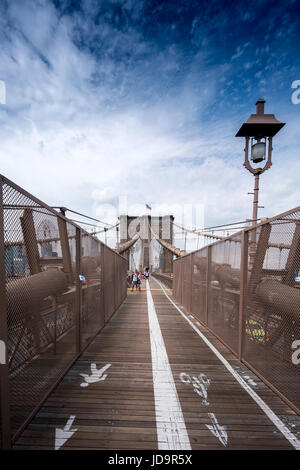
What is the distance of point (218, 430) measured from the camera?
161cm

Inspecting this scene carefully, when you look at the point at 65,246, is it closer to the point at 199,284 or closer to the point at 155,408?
the point at 155,408

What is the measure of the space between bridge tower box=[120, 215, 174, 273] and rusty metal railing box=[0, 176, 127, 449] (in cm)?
3902

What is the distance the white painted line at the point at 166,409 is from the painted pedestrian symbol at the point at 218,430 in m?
0.24

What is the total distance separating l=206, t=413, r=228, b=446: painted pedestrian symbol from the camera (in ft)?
5.02

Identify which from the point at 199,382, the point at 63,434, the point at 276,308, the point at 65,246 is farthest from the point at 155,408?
the point at 65,246

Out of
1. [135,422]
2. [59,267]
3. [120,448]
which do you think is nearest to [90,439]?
[120,448]

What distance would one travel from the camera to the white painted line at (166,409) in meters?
1.51

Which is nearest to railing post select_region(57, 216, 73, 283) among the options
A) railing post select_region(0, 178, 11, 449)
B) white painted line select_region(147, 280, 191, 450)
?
railing post select_region(0, 178, 11, 449)

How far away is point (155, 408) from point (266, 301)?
1.72 m

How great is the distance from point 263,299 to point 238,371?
1060 mm

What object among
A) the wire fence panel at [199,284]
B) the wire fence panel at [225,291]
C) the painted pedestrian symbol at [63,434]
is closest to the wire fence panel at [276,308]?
the wire fence panel at [225,291]

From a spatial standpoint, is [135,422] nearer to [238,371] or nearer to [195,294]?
[238,371]

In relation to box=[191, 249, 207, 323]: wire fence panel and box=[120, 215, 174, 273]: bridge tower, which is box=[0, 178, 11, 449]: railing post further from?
box=[120, 215, 174, 273]: bridge tower

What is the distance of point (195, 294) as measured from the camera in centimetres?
512
